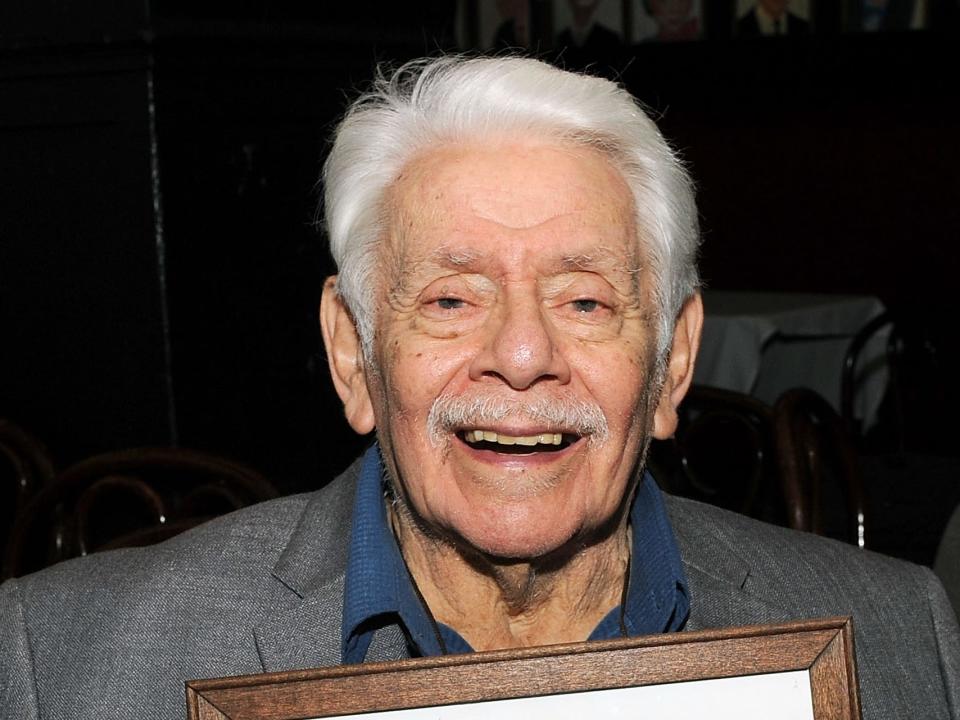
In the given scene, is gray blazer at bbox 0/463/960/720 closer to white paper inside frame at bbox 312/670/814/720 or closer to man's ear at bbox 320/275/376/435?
man's ear at bbox 320/275/376/435

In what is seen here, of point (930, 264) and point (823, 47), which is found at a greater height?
point (823, 47)

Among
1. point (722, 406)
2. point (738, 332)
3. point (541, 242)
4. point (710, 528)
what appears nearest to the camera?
point (541, 242)

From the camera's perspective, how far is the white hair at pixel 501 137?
1.64 meters

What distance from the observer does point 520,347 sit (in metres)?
1.50

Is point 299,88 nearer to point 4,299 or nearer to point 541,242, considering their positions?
point 4,299

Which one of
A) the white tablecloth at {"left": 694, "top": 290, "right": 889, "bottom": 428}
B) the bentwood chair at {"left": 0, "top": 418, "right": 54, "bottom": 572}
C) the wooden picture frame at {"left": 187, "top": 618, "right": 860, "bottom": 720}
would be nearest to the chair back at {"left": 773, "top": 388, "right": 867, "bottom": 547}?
the wooden picture frame at {"left": 187, "top": 618, "right": 860, "bottom": 720}

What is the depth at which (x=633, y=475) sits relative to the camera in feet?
5.41

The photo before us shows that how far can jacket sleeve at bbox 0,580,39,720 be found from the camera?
5.31ft

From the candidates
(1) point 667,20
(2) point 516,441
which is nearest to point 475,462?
(2) point 516,441

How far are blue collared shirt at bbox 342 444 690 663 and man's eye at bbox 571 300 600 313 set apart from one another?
0.34m

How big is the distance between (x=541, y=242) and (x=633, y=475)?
1.03ft

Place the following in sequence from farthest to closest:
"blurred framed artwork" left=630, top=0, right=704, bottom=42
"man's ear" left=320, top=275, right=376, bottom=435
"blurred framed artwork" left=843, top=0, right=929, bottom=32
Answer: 1. "blurred framed artwork" left=630, top=0, right=704, bottom=42
2. "blurred framed artwork" left=843, top=0, right=929, bottom=32
3. "man's ear" left=320, top=275, right=376, bottom=435

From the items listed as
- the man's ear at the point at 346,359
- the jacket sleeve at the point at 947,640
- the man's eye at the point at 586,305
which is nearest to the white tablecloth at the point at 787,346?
the jacket sleeve at the point at 947,640

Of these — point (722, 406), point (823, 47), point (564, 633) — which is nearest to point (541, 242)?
point (564, 633)
